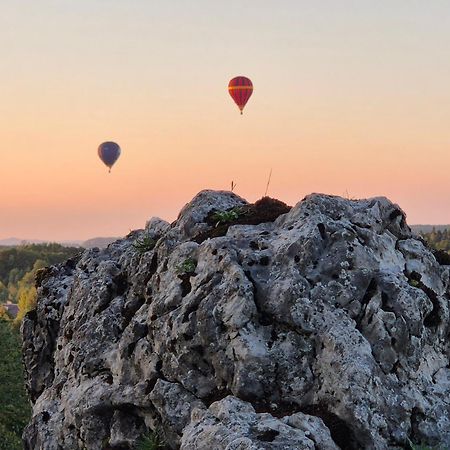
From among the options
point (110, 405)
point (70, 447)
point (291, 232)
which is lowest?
point (70, 447)

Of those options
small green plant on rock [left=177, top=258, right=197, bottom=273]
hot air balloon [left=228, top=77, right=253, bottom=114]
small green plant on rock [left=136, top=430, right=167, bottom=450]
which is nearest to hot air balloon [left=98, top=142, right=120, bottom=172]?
hot air balloon [left=228, top=77, right=253, bottom=114]

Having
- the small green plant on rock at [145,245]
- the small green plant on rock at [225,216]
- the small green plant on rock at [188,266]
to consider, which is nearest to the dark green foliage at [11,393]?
the small green plant on rock at [145,245]

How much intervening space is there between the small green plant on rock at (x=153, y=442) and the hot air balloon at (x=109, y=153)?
235 ft

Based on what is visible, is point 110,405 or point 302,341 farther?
point 110,405

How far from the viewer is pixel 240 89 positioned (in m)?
68.3

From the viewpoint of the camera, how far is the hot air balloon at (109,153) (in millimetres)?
84062

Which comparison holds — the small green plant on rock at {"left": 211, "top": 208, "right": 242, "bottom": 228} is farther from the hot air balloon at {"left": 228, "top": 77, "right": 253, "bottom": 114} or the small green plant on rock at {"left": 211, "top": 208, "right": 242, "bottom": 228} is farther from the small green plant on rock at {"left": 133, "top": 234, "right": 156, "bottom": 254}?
the hot air balloon at {"left": 228, "top": 77, "right": 253, "bottom": 114}

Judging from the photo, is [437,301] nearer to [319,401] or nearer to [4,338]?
[319,401]

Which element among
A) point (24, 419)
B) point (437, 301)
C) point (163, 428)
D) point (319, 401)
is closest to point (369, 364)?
point (319, 401)

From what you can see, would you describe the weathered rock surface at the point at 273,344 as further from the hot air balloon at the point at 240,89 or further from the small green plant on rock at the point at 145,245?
the hot air balloon at the point at 240,89

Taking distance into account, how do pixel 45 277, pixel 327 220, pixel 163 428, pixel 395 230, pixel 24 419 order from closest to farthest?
1. pixel 163 428
2. pixel 327 220
3. pixel 395 230
4. pixel 45 277
5. pixel 24 419

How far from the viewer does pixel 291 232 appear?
15.5m

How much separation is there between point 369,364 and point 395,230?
4.99m

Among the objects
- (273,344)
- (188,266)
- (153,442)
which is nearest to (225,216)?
(188,266)
